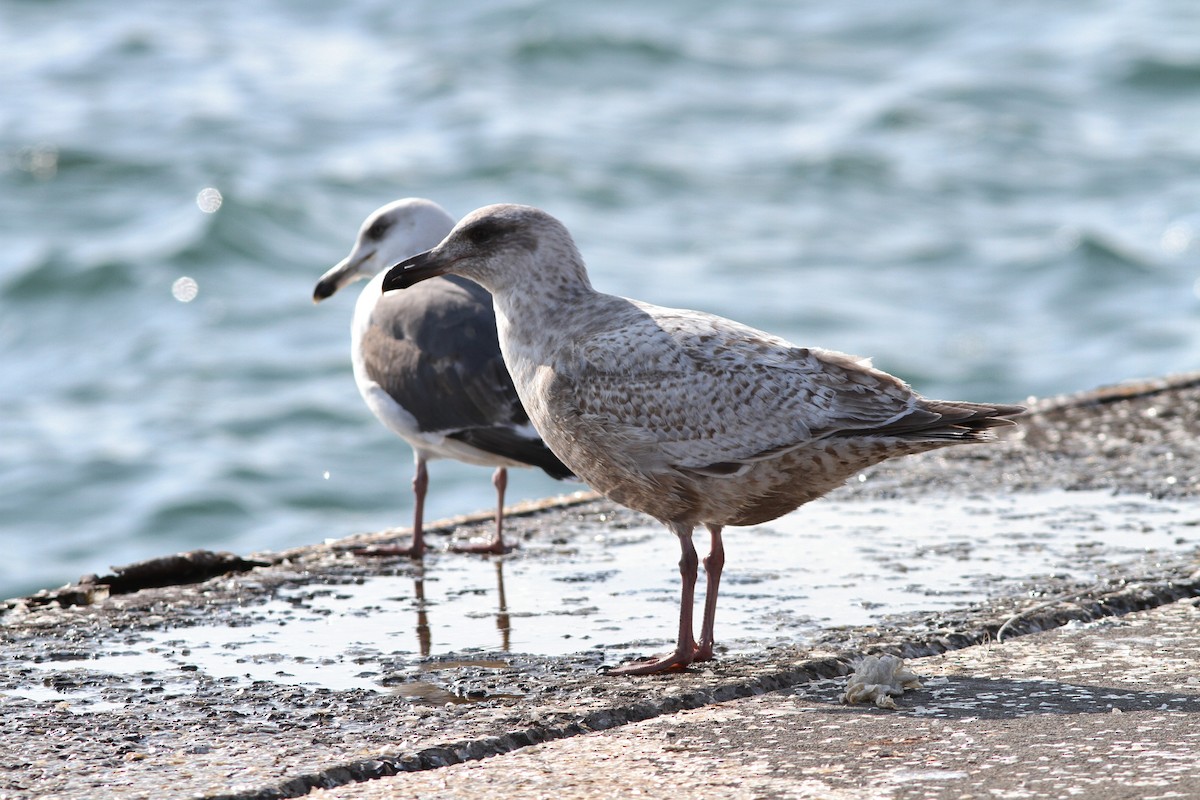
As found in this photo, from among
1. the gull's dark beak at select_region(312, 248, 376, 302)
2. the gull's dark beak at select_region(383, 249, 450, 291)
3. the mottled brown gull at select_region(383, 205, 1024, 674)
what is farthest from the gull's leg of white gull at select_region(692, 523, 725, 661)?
the gull's dark beak at select_region(312, 248, 376, 302)

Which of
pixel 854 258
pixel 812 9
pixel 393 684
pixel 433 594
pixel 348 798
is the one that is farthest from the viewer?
pixel 812 9

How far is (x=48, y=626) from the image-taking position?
4398mm

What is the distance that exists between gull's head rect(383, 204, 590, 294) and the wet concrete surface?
89cm

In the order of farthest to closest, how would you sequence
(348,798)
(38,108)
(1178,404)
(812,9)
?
(812,9)
(38,108)
(1178,404)
(348,798)

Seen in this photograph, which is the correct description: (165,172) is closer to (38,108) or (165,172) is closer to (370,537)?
(38,108)

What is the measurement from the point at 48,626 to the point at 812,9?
22.7m

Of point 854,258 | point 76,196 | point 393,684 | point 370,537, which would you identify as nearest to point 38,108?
point 76,196

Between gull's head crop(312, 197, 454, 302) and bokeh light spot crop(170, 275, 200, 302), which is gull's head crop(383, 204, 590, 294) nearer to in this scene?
gull's head crop(312, 197, 454, 302)

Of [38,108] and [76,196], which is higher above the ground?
[38,108]

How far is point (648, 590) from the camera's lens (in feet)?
15.6

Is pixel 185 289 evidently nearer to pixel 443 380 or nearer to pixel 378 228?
pixel 378 228

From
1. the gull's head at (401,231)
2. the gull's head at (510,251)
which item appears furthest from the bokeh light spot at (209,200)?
the gull's head at (510,251)

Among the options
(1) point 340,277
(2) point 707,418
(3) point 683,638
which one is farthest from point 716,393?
(1) point 340,277

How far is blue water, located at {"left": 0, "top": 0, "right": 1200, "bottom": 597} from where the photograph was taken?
13523 millimetres
